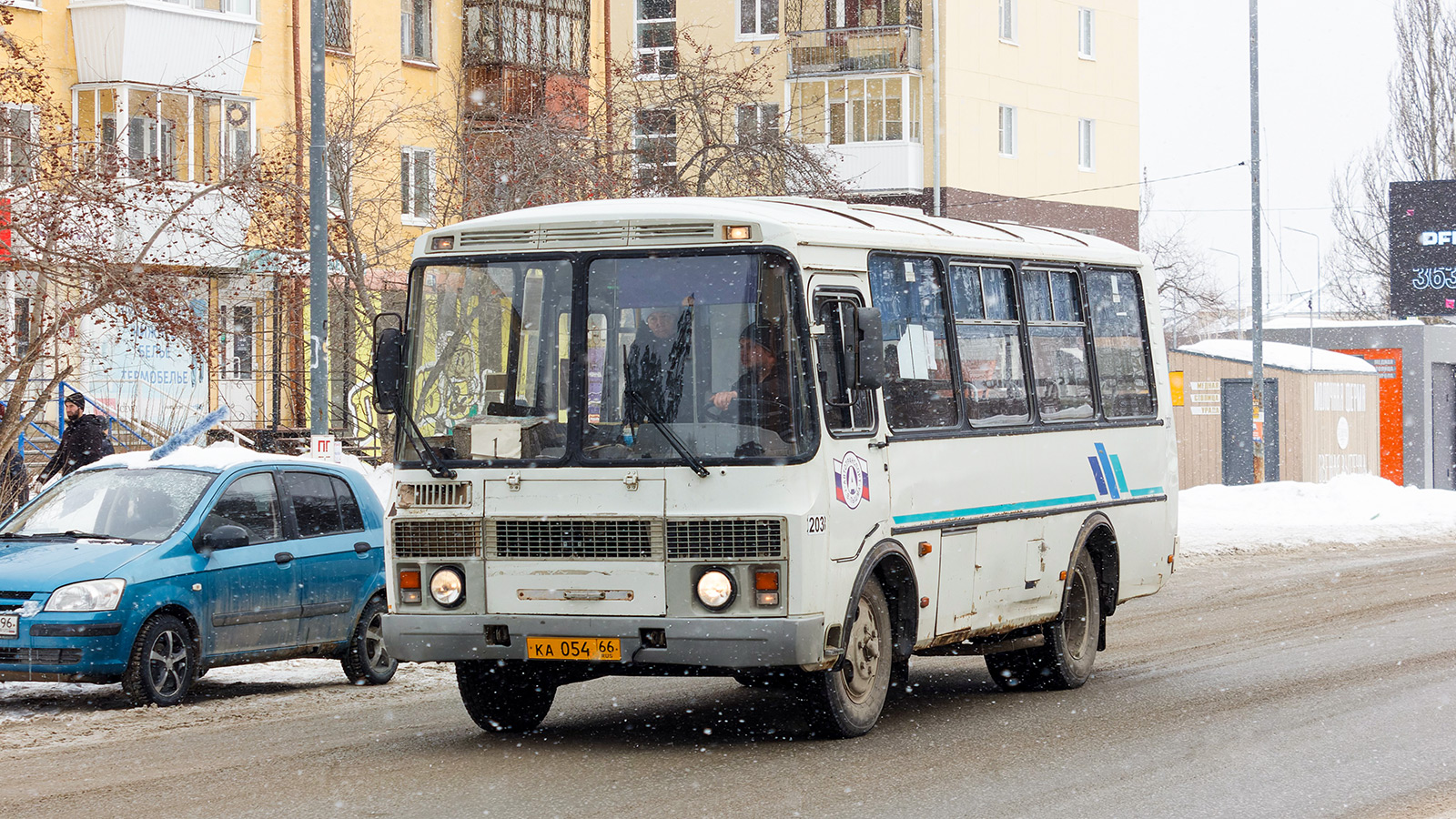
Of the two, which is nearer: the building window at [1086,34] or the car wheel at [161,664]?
the car wheel at [161,664]

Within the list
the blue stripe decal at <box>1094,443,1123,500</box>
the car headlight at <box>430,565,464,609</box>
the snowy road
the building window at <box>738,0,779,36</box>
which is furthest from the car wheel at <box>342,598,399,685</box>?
the building window at <box>738,0,779,36</box>

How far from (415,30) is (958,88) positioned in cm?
1542

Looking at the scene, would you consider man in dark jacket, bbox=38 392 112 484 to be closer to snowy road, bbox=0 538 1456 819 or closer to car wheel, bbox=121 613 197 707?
snowy road, bbox=0 538 1456 819

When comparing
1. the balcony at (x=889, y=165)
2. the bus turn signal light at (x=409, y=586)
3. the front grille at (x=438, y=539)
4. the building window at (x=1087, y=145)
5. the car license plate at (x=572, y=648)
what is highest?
the building window at (x=1087, y=145)

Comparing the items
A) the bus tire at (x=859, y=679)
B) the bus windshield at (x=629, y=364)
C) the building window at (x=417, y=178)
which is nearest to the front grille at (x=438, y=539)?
the bus windshield at (x=629, y=364)

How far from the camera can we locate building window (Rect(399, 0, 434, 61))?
39.9 m

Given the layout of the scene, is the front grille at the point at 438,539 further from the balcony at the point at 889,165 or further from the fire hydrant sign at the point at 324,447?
the balcony at the point at 889,165

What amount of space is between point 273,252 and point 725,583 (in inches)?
679

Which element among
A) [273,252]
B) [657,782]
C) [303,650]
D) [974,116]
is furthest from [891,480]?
[974,116]

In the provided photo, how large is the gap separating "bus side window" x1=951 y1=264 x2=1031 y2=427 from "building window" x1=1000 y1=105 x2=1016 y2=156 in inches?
1594

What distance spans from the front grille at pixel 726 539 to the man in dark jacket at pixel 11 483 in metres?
10.4

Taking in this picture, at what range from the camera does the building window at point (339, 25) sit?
37250 mm

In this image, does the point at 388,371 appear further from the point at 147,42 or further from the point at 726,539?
the point at 147,42

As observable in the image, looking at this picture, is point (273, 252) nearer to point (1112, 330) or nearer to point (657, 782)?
point (1112, 330)
